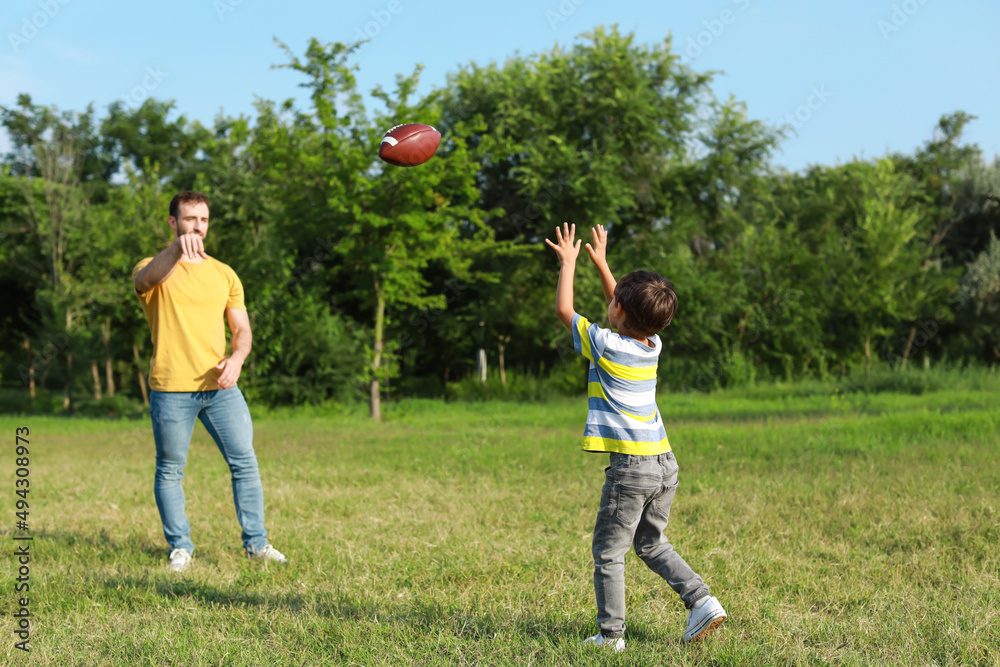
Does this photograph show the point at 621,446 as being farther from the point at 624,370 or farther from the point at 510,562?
the point at 510,562

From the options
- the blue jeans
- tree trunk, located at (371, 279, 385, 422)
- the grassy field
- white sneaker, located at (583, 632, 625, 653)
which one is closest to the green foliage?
tree trunk, located at (371, 279, 385, 422)

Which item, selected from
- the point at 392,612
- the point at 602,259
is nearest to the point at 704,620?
the point at 392,612

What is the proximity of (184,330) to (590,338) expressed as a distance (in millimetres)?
2762

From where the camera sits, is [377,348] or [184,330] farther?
[377,348]

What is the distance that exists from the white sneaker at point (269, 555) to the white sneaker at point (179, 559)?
37 cm

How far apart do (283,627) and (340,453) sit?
21.7ft

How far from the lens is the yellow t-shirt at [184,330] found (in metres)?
4.69

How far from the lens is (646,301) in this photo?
320 centimetres

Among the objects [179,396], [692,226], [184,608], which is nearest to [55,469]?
[179,396]

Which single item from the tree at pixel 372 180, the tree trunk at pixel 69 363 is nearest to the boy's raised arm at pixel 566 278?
the tree at pixel 372 180

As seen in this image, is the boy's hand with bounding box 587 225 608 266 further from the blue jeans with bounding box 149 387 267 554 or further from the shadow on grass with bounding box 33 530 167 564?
the shadow on grass with bounding box 33 530 167 564

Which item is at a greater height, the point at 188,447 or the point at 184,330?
the point at 184,330

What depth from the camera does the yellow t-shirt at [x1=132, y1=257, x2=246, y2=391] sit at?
4691 mm

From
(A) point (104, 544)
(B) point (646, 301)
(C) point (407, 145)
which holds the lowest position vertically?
(A) point (104, 544)
